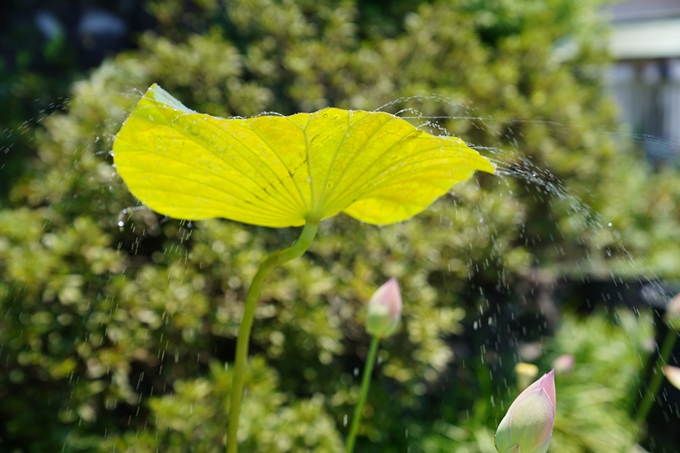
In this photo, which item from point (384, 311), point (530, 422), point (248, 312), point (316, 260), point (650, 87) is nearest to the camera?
point (530, 422)

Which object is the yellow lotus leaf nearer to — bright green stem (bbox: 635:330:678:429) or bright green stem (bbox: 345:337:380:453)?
bright green stem (bbox: 345:337:380:453)

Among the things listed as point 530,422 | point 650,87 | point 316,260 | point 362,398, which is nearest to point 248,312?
point 530,422

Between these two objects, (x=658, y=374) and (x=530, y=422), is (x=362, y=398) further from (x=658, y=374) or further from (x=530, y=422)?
(x=658, y=374)

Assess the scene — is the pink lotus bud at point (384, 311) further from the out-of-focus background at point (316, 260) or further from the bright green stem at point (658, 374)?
the bright green stem at point (658, 374)

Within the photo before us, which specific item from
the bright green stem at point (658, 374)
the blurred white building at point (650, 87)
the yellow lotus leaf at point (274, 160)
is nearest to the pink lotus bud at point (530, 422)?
the yellow lotus leaf at point (274, 160)

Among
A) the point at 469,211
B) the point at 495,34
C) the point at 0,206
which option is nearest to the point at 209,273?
the point at 0,206

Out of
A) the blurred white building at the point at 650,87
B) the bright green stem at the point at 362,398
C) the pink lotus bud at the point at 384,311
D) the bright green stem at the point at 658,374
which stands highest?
the pink lotus bud at the point at 384,311

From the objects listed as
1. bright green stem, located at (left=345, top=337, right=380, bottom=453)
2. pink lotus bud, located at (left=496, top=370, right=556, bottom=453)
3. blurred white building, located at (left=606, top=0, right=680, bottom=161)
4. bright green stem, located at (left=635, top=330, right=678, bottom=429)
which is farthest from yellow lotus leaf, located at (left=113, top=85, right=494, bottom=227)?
blurred white building, located at (left=606, top=0, right=680, bottom=161)
